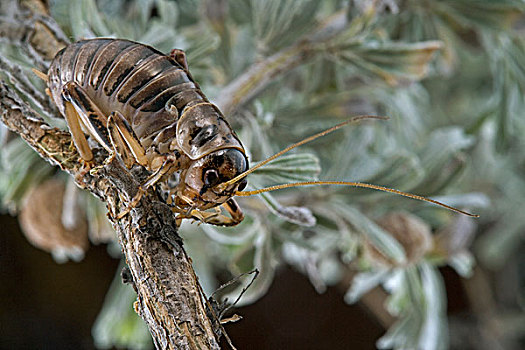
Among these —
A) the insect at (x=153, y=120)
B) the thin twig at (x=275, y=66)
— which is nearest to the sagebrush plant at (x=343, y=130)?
the thin twig at (x=275, y=66)

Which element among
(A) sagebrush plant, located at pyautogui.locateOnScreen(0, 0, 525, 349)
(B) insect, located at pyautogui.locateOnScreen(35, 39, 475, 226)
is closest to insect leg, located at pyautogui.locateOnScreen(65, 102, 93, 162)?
(B) insect, located at pyautogui.locateOnScreen(35, 39, 475, 226)

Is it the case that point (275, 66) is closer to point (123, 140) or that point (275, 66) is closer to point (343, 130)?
point (343, 130)

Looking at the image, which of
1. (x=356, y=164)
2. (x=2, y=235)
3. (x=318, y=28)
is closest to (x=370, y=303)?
(x=356, y=164)

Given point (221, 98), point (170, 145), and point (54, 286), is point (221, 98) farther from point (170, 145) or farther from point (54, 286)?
point (54, 286)

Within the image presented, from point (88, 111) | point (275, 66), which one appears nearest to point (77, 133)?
point (88, 111)

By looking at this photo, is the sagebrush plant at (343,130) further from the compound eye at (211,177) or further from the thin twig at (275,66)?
the compound eye at (211,177)

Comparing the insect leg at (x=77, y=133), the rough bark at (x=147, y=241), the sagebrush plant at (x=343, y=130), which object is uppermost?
the insect leg at (x=77, y=133)

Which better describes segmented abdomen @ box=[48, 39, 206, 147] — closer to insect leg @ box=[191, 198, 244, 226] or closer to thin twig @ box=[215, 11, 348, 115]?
insect leg @ box=[191, 198, 244, 226]

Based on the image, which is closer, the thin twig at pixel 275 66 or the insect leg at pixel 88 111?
the insect leg at pixel 88 111
